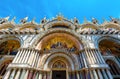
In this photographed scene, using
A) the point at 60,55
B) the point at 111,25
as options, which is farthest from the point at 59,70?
the point at 111,25

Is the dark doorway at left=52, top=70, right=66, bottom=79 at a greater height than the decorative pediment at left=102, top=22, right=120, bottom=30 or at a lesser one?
lesser

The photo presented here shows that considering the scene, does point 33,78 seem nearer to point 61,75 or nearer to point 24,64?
point 24,64

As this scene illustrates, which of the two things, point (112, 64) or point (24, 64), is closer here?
point (24, 64)

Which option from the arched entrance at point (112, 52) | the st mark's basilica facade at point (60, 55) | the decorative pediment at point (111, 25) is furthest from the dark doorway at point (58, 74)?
the decorative pediment at point (111, 25)

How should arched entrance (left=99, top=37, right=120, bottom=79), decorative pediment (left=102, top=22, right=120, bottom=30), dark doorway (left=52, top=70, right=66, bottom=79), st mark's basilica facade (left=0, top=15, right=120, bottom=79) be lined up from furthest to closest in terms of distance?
decorative pediment (left=102, top=22, right=120, bottom=30) < arched entrance (left=99, top=37, right=120, bottom=79) < dark doorway (left=52, top=70, right=66, bottom=79) < st mark's basilica facade (left=0, top=15, right=120, bottom=79)

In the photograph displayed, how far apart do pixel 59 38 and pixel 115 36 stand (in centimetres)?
692

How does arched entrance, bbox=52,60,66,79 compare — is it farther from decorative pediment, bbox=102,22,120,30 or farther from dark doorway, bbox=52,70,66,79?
decorative pediment, bbox=102,22,120,30

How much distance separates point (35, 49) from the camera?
34.3 ft

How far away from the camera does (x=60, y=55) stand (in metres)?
10.8

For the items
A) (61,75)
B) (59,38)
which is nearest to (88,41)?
(59,38)

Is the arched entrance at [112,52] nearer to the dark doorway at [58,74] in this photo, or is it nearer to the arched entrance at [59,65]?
the arched entrance at [59,65]

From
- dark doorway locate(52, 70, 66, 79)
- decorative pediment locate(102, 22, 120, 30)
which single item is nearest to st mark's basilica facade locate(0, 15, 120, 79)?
dark doorway locate(52, 70, 66, 79)

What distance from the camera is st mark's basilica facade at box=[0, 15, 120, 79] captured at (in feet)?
28.1

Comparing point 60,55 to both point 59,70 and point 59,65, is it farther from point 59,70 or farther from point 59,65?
point 59,70
